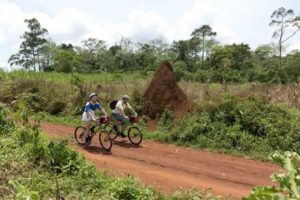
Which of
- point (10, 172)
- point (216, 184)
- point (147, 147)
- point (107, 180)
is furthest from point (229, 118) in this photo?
point (10, 172)

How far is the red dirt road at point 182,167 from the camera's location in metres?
4.95

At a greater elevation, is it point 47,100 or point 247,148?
point 47,100

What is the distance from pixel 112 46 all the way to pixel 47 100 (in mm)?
42913

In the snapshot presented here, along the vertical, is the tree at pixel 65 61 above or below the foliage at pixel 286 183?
above

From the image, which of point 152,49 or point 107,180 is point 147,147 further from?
point 152,49

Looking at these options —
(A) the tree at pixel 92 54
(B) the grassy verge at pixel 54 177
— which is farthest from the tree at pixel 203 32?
(B) the grassy verge at pixel 54 177

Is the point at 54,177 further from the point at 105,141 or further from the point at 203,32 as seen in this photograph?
the point at 203,32

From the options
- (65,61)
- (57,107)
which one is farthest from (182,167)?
(65,61)

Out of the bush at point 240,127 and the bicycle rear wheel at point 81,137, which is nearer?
the bush at point 240,127

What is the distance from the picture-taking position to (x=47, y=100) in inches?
587

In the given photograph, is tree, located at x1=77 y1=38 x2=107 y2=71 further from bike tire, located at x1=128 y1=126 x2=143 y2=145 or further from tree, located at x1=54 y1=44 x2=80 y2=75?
bike tire, located at x1=128 y1=126 x2=143 y2=145

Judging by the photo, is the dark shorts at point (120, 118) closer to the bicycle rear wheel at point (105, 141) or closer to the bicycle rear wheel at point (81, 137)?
the bicycle rear wheel at point (105, 141)

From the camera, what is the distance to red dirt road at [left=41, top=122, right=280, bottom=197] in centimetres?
495

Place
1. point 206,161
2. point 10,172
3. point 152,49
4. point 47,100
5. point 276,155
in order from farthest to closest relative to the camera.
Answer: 1. point 152,49
2. point 47,100
3. point 206,161
4. point 10,172
5. point 276,155
